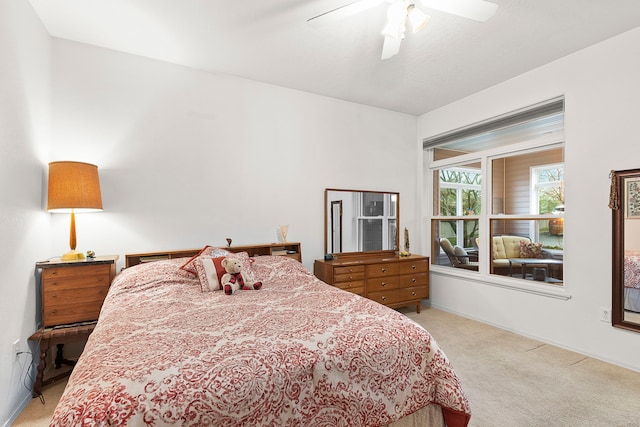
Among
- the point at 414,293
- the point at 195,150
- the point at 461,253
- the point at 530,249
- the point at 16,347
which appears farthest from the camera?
the point at 461,253

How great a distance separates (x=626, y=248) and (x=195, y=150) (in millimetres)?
4028

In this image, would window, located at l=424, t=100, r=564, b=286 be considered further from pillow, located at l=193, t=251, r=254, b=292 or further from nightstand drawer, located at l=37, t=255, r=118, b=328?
nightstand drawer, located at l=37, t=255, r=118, b=328

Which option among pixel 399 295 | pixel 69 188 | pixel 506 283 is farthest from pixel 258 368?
pixel 506 283

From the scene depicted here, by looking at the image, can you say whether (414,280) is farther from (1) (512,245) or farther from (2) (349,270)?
(1) (512,245)

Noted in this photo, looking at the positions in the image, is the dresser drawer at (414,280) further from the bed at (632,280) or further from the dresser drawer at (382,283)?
the bed at (632,280)

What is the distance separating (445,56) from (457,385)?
2.78 m

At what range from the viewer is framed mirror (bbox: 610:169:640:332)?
8.20 feet

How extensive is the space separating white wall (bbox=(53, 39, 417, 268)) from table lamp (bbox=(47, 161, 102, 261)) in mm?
369

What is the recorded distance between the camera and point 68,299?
2.29 metres

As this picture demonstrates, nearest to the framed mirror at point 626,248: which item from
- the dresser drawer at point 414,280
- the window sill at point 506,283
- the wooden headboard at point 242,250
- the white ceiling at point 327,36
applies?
the window sill at point 506,283

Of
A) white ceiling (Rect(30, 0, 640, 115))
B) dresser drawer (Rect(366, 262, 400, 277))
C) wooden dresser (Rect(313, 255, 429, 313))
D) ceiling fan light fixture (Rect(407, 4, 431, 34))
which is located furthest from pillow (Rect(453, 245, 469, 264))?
ceiling fan light fixture (Rect(407, 4, 431, 34))

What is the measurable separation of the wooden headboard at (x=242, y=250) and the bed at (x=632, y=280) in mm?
2921

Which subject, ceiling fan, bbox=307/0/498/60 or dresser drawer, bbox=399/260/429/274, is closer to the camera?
ceiling fan, bbox=307/0/498/60

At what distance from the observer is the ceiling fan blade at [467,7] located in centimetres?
181
